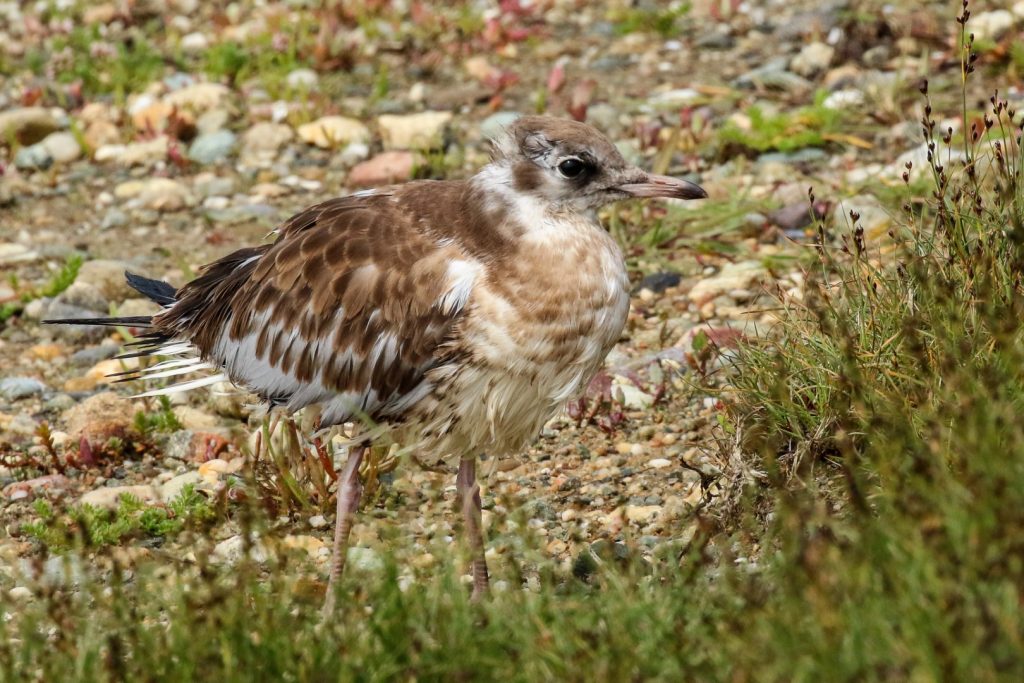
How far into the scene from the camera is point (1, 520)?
242 inches

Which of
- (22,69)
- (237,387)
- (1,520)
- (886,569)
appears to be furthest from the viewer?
(22,69)

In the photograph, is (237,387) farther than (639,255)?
No

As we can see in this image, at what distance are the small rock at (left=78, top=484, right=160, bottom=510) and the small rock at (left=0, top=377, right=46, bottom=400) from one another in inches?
49.7

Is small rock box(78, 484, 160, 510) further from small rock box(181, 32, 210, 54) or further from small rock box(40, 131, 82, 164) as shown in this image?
small rock box(181, 32, 210, 54)

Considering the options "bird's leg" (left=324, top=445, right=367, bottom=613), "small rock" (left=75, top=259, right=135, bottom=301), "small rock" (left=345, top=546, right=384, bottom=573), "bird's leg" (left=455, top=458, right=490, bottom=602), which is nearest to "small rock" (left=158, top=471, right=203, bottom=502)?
"small rock" (left=345, top=546, right=384, bottom=573)

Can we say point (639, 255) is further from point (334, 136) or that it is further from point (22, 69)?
point (22, 69)

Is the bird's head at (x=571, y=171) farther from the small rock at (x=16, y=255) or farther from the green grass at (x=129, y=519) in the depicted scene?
the small rock at (x=16, y=255)

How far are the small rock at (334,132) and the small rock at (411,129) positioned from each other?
16cm

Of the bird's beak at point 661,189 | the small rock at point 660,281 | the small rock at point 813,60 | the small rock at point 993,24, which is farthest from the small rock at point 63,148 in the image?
the small rock at point 993,24

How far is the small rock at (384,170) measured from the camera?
Answer: 30.1 feet

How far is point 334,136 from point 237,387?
4.49 metres

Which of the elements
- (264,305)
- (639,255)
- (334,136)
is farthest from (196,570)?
(334,136)

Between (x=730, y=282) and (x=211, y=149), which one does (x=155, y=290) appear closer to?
(x=730, y=282)

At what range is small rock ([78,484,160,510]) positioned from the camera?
612cm
